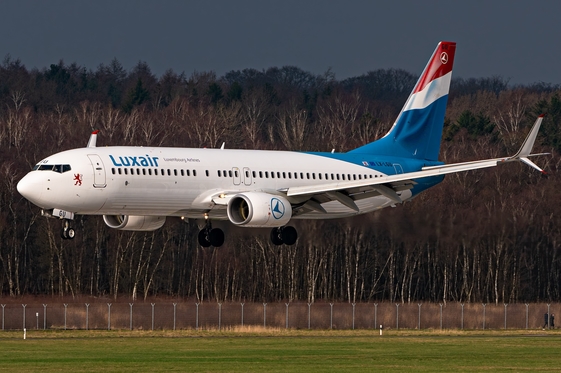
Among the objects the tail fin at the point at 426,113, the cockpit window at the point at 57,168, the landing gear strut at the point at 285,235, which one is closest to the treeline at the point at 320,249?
the tail fin at the point at 426,113

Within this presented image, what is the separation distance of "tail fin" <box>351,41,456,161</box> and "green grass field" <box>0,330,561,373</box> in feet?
32.4

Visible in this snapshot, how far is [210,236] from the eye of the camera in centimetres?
6097

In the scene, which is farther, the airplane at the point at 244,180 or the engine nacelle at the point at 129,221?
the engine nacelle at the point at 129,221

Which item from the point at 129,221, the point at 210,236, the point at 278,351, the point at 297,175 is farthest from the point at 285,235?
the point at 129,221

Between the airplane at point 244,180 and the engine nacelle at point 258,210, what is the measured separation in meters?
0.04

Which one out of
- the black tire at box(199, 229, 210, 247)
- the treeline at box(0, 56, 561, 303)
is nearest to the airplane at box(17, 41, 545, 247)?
the black tire at box(199, 229, 210, 247)

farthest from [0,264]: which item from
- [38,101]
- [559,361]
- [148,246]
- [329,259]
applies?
[38,101]

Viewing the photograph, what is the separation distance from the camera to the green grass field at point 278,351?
4906cm

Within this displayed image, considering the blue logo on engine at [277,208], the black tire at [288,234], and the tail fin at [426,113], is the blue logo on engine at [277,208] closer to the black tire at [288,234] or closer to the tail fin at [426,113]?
the black tire at [288,234]

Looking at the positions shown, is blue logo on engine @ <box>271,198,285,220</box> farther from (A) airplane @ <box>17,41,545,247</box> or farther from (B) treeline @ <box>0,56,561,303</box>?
(B) treeline @ <box>0,56,561,303</box>

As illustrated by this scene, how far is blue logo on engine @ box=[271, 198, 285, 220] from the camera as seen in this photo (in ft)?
188

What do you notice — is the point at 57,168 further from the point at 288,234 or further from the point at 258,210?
the point at 288,234

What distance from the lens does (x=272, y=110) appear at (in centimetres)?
17362

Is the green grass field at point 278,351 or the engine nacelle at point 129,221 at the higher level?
the engine nacelle at point 129,221
